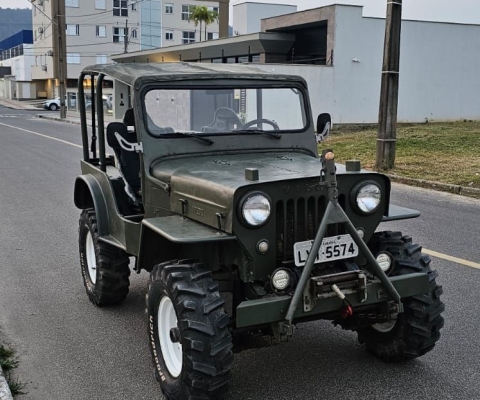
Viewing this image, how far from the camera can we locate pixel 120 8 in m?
68.9

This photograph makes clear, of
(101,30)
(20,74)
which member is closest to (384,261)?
(101,30)

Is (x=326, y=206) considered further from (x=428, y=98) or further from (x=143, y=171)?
(x=428, y=98)

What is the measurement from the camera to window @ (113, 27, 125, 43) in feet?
228

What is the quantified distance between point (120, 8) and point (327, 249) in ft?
229

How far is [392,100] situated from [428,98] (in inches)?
590

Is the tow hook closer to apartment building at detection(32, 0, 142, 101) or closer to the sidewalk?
the sidewalk

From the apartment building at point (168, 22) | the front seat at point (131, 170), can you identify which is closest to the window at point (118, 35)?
the apartment building at point (168, 22)

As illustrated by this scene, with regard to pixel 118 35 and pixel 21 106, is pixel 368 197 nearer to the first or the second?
pixel 21 106

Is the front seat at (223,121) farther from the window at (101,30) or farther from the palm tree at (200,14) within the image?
the window at (101,30)

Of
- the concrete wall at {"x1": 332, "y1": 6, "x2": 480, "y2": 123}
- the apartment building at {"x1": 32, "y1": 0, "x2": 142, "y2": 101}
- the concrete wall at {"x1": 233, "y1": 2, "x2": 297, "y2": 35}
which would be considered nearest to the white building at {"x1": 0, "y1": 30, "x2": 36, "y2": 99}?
the apartment building at {"x1": 32, "y1": 0, "x2": 142, "y2": 101}

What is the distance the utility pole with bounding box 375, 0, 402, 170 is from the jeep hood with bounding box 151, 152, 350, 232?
899cm

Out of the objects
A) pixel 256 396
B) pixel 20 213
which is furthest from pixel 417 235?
pixel 20 213

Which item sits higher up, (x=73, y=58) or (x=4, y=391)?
(x=73, y=58)

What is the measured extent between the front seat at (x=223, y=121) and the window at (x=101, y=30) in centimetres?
6769
